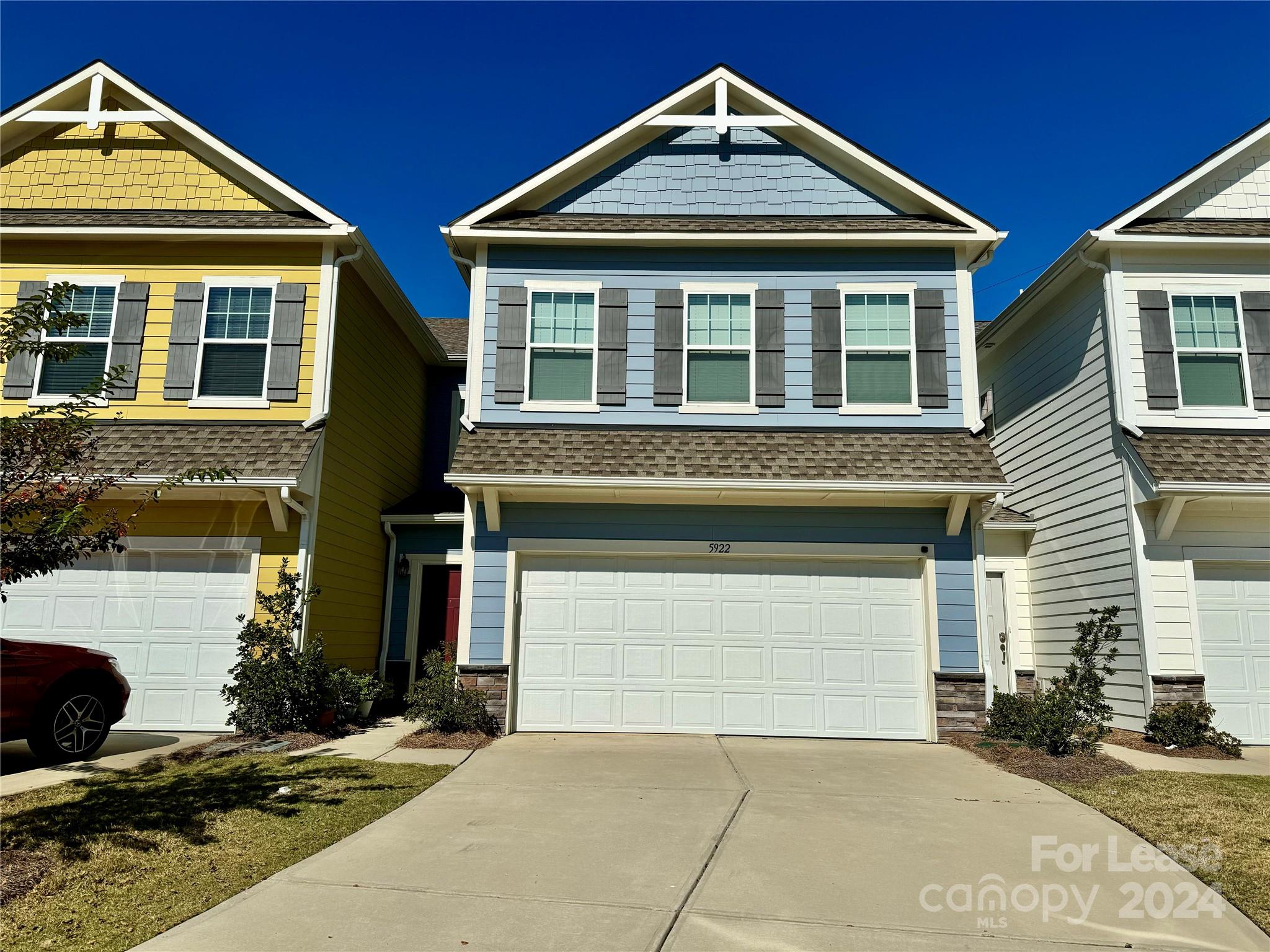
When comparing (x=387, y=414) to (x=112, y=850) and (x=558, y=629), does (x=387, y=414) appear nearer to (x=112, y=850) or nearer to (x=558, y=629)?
(x=558, y=629)

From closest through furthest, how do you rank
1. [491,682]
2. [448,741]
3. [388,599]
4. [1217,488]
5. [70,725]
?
[70,725], [448,741], [1217,488], [491,682], [388,599]

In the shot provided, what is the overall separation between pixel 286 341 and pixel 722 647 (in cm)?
683

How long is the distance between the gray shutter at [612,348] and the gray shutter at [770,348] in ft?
5.64

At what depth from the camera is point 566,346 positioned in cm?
1175

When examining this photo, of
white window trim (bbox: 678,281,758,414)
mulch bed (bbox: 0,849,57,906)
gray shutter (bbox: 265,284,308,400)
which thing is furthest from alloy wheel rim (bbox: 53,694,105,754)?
white window trim (bbox: 678,281,758,414)

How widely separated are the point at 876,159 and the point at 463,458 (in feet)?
22.1

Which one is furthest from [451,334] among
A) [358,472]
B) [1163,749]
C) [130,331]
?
[1163,749]

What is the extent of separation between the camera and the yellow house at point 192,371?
11.0 meters

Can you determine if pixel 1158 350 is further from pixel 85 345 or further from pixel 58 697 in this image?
pixel 85 345

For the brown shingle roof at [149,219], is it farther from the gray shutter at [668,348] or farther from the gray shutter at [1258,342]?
the gray shutter at [1258,342]

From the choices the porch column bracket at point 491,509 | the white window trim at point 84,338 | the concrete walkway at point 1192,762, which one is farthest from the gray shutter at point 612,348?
the concrete walkway at point 1192,762

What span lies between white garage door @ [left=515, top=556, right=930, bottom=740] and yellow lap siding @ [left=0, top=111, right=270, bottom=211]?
22.9 feet

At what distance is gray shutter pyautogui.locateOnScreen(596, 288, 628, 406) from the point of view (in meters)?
11.6

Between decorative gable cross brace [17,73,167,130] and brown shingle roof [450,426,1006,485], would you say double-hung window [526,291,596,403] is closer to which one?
brown shingle roof [450,426,1006,485]
